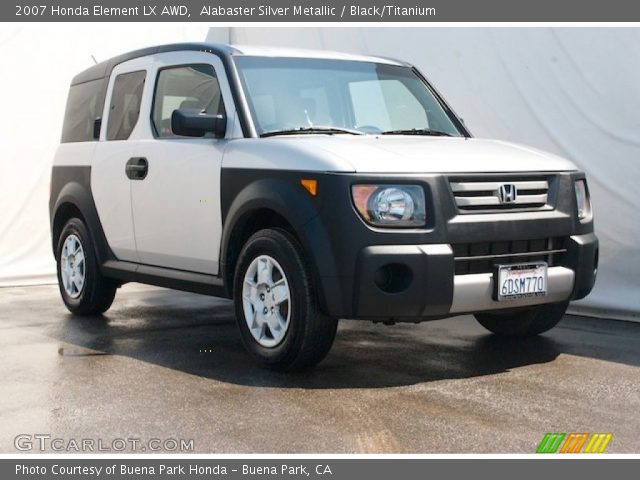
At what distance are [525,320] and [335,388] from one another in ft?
6.18

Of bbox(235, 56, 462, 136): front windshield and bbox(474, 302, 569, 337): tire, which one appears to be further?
bbox(474, 302, 569, 337): tire

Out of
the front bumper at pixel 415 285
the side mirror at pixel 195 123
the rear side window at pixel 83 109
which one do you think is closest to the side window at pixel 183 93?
the side mirror at pixel 195 123

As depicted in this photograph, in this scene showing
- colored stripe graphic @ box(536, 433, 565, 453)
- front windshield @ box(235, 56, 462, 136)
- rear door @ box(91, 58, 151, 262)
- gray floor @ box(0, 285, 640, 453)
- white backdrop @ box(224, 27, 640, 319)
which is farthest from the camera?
white backdrop @ box(224, 27, 640, 319)

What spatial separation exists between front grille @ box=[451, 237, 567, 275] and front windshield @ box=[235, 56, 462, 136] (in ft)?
3.68

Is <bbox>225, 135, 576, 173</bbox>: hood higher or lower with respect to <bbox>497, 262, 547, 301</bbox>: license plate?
higher

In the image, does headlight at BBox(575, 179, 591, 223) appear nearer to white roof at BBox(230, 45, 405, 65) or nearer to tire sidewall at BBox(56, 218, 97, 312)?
white roof at BBox(230, 45, 405, 65)

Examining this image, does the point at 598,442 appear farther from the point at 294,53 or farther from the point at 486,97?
the point at 486,97

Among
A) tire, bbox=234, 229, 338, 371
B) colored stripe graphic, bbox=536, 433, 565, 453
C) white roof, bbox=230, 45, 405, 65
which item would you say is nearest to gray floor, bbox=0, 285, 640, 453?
colored stripe graphic, bbox=536, 433, 565, 453

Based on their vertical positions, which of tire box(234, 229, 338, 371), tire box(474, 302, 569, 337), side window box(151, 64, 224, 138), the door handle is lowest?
tire box(474, 302, 569, 337)

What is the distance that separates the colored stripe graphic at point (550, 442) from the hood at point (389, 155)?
152 centimetres

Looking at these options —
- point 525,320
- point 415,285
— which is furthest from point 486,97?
point 415,285

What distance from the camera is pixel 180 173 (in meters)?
6.15

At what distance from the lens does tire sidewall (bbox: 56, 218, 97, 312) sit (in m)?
7.34

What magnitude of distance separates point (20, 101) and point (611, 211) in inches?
258
